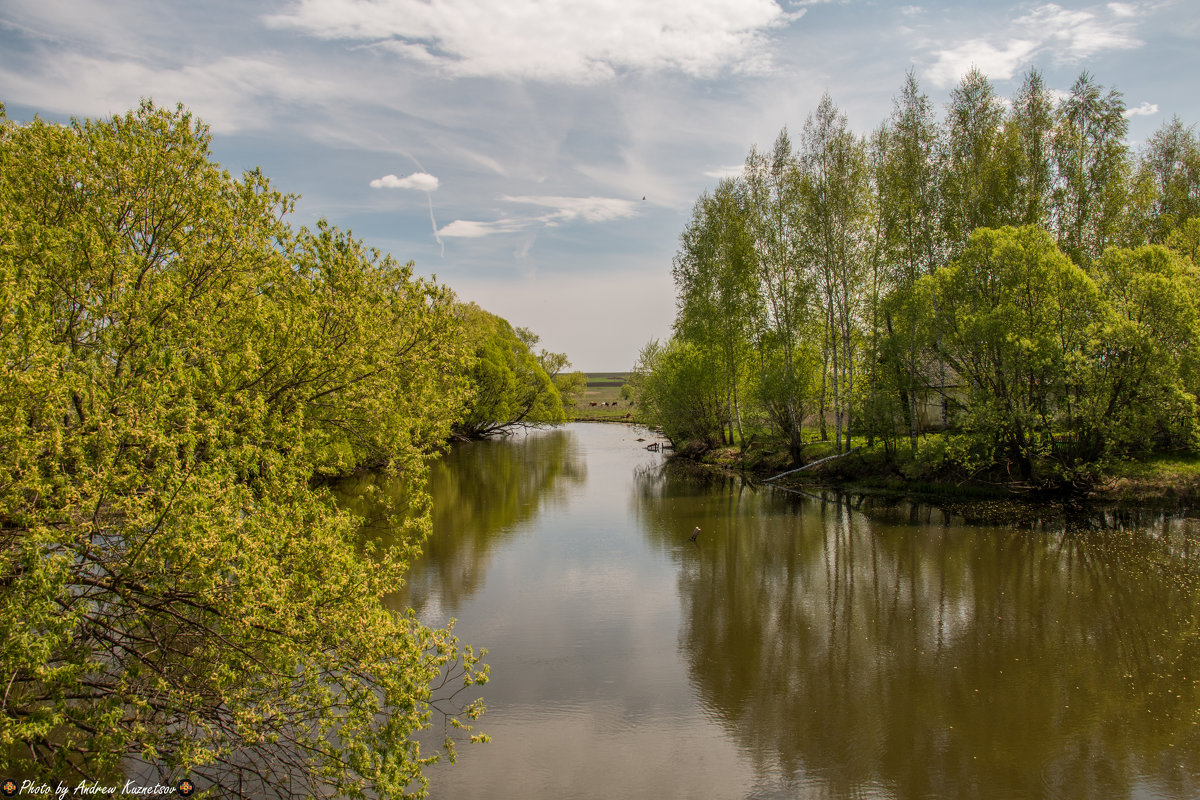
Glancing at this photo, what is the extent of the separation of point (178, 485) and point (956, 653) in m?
13.4

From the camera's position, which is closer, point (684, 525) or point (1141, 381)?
point (1141, 381)

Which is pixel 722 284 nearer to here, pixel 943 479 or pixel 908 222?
pixel 908 222

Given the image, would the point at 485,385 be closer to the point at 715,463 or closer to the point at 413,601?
the point at 715,463

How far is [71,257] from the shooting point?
828cm

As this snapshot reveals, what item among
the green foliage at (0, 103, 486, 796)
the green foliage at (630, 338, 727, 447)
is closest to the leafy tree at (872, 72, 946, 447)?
the green foliage at (630, 338, 727, 447)

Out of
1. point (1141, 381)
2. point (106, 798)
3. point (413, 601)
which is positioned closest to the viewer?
point (106, 798)

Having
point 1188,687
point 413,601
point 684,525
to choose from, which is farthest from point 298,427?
point 684,525

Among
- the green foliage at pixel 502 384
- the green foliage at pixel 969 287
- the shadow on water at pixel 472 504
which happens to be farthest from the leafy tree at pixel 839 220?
the green foliage at pixel 502 384

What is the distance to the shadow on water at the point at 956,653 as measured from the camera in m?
9.76

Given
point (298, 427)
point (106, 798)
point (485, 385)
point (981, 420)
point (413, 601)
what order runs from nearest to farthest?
point (106, 798) < point (298, 427) < point (413, 601) < point (981, 420) < point (485, 385)

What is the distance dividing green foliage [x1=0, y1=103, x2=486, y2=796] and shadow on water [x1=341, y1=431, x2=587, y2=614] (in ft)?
13.6

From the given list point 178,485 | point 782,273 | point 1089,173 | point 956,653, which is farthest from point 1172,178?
point 178,485

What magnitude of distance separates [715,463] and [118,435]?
3827 centimetres

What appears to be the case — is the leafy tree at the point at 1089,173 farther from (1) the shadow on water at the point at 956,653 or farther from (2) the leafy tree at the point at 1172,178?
(1) the shadow on water at the point at 956,653
